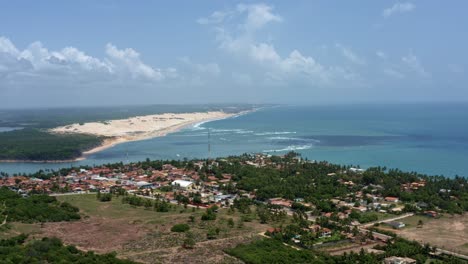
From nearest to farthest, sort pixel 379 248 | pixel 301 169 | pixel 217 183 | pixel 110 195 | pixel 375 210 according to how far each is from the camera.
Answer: pixel 379 248 → pixel 375 210 → pixel 110 195 → pixel 217 183 → pixel 301 169

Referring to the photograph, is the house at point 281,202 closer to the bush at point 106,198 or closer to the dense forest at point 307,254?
the dense forest at point 307,254

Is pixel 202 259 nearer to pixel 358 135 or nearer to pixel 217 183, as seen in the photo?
pixel 217 183

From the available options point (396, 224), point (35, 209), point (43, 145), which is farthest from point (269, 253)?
point (43, 145)

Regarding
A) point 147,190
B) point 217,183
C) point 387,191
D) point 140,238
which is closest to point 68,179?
point 147,190

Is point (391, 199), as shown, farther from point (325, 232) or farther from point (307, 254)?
point (307, 254)

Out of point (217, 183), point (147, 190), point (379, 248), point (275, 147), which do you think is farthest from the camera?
point (275, 147)

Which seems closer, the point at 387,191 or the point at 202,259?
the point at 202,259
